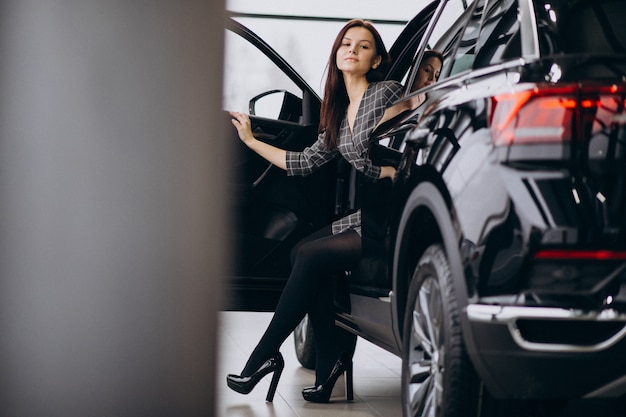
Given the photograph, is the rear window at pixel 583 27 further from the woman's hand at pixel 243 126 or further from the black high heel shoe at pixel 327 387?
the black high heel shoe at pixel 327 387

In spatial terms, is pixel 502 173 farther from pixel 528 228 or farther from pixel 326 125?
pixel 326 125

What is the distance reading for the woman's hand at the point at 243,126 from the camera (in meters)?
4.17

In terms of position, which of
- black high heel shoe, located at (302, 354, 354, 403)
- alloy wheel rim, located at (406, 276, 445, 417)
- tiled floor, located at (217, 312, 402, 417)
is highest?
alloy wheel rim, located at (406, 276, 445, 417)

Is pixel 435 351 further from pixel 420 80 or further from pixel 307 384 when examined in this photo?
pixel 307 384

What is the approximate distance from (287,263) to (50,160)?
358 centimetres

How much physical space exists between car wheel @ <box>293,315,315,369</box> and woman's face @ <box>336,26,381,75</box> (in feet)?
5.07

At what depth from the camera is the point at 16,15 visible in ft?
2.66

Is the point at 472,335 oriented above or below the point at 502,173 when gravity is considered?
Result: below

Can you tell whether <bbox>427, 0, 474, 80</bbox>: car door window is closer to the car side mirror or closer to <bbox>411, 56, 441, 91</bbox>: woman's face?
<bbox>411, 56, 441, 91</bbox>: woman's face

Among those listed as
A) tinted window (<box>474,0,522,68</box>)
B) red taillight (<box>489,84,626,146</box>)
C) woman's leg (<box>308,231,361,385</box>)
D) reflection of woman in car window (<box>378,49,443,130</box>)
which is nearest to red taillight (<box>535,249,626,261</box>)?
red taillight (<box>489,84,626,146</box>)

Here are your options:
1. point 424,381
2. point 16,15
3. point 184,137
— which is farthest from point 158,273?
point 424,381

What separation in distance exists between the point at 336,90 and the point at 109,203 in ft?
11.6

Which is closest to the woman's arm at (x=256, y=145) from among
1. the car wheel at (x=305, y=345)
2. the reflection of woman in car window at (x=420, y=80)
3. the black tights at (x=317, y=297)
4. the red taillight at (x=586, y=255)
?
the black tights at (x=317, y=297)

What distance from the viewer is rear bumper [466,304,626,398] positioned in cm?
217
